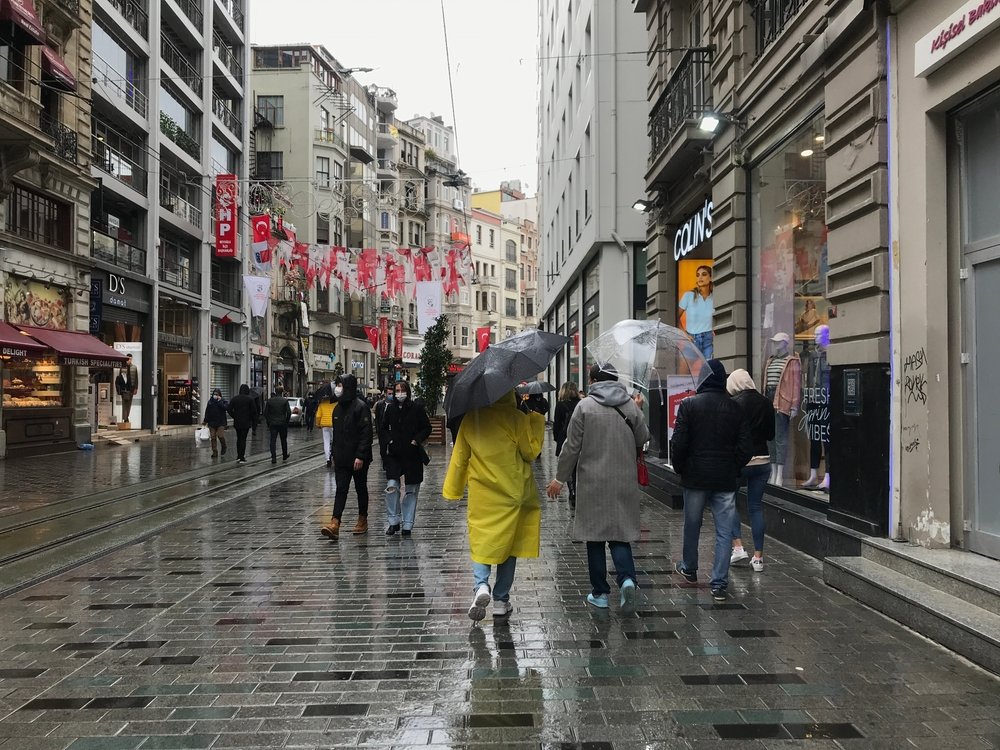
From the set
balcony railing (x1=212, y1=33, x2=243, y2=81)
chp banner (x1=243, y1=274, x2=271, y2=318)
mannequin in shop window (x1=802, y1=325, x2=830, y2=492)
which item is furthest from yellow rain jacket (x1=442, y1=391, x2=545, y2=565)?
balcony railing (x1=212, y1=33, x2=243, y2=81)

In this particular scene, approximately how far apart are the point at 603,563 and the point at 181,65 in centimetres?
3466

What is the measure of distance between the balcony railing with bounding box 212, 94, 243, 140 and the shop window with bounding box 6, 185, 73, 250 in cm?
1617

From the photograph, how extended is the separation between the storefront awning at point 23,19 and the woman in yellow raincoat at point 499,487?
1819 cm

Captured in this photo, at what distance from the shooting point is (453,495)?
6035 mm

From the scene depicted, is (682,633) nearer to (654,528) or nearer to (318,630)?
(318,630)

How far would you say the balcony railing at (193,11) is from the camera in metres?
33.8

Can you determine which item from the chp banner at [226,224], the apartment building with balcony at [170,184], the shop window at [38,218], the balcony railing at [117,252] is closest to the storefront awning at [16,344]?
the shop window at [38,218]

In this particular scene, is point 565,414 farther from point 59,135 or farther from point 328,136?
point 328,136

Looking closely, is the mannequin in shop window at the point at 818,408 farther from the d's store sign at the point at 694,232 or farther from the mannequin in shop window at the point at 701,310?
the d's store sign at the point at 694,232

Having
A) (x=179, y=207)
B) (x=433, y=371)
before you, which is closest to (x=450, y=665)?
(x=433, y=371)

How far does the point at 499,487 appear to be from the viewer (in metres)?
5.74

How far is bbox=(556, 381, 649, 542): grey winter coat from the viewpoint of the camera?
19.8ft

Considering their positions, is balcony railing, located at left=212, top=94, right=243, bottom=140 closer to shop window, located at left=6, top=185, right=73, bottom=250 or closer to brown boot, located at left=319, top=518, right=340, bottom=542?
shop window, located at left=6, top=185, right=73, bottom=250

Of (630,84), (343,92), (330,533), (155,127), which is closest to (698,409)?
(330,533)
